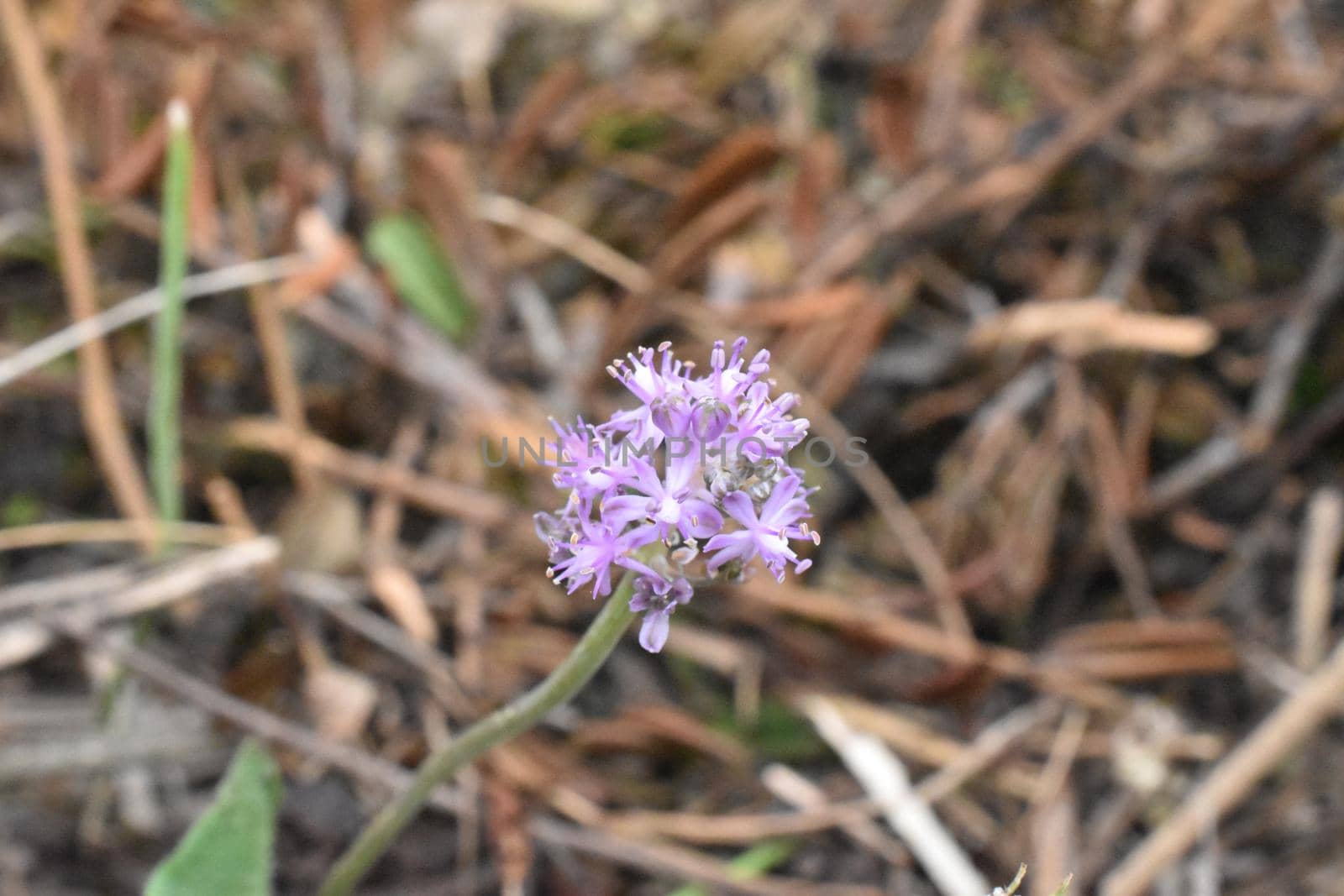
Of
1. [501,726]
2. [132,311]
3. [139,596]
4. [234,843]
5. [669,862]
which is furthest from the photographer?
[132,311]

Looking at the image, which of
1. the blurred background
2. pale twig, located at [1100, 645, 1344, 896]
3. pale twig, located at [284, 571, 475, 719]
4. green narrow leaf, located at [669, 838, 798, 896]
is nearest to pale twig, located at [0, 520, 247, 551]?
the blurred background

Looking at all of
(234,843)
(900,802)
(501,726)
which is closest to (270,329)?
(234,843)

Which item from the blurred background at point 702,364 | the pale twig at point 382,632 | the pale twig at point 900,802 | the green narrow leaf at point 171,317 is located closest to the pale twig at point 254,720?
the blurred background at point 702,364

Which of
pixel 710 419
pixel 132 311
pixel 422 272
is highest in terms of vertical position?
pixel 422 272

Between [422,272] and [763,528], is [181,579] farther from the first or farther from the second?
[763,528]

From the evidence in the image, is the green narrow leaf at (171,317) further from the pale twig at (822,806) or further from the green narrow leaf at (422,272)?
the pale twig at (822,806)

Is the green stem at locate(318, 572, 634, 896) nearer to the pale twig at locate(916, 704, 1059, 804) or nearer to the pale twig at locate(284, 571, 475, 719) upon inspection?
the pale twig at locate(284, 571, 475, 719)

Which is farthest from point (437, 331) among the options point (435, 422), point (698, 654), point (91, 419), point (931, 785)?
point (931, 785)

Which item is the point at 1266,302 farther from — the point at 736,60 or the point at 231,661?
the point at 231,661
